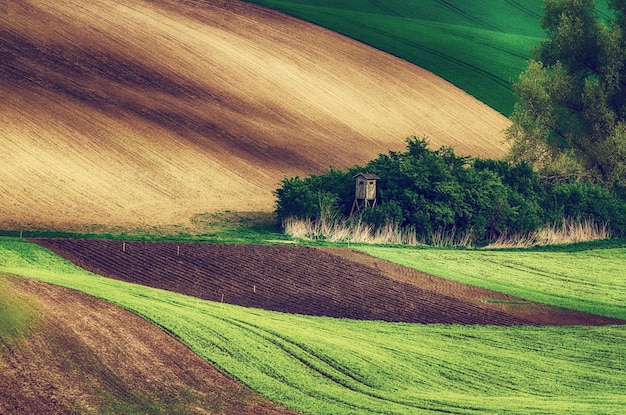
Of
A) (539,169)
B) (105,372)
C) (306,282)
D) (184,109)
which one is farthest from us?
(184,109)

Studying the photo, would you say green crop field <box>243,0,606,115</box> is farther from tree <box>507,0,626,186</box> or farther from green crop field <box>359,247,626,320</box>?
green crop field <box>359,247,626,320</box>

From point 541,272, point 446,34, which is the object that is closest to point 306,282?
point 541,272

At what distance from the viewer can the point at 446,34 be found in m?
80.7

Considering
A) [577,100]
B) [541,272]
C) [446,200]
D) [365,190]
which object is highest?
[577,100]

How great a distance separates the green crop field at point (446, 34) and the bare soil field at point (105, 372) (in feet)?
159

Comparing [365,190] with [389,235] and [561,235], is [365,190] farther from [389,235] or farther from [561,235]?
[561,235]

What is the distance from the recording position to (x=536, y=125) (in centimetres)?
5175

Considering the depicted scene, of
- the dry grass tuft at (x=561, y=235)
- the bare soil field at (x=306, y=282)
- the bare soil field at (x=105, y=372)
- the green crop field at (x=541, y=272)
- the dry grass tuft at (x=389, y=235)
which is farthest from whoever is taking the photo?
the dry grass tuft at (x=561, y=235)

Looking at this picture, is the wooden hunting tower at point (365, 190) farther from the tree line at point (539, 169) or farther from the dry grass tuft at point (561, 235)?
the dry grass tuft at point (561, 235)

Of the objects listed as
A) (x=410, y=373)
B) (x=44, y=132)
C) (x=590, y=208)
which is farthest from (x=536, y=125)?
(x=410, y=373)

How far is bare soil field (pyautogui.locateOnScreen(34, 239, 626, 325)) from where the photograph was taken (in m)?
29.5

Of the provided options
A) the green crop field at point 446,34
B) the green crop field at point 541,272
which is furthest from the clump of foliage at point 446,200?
the green crop field at point 446,34

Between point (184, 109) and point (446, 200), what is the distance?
18819 millimetres

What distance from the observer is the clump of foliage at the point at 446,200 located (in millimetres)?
40938
